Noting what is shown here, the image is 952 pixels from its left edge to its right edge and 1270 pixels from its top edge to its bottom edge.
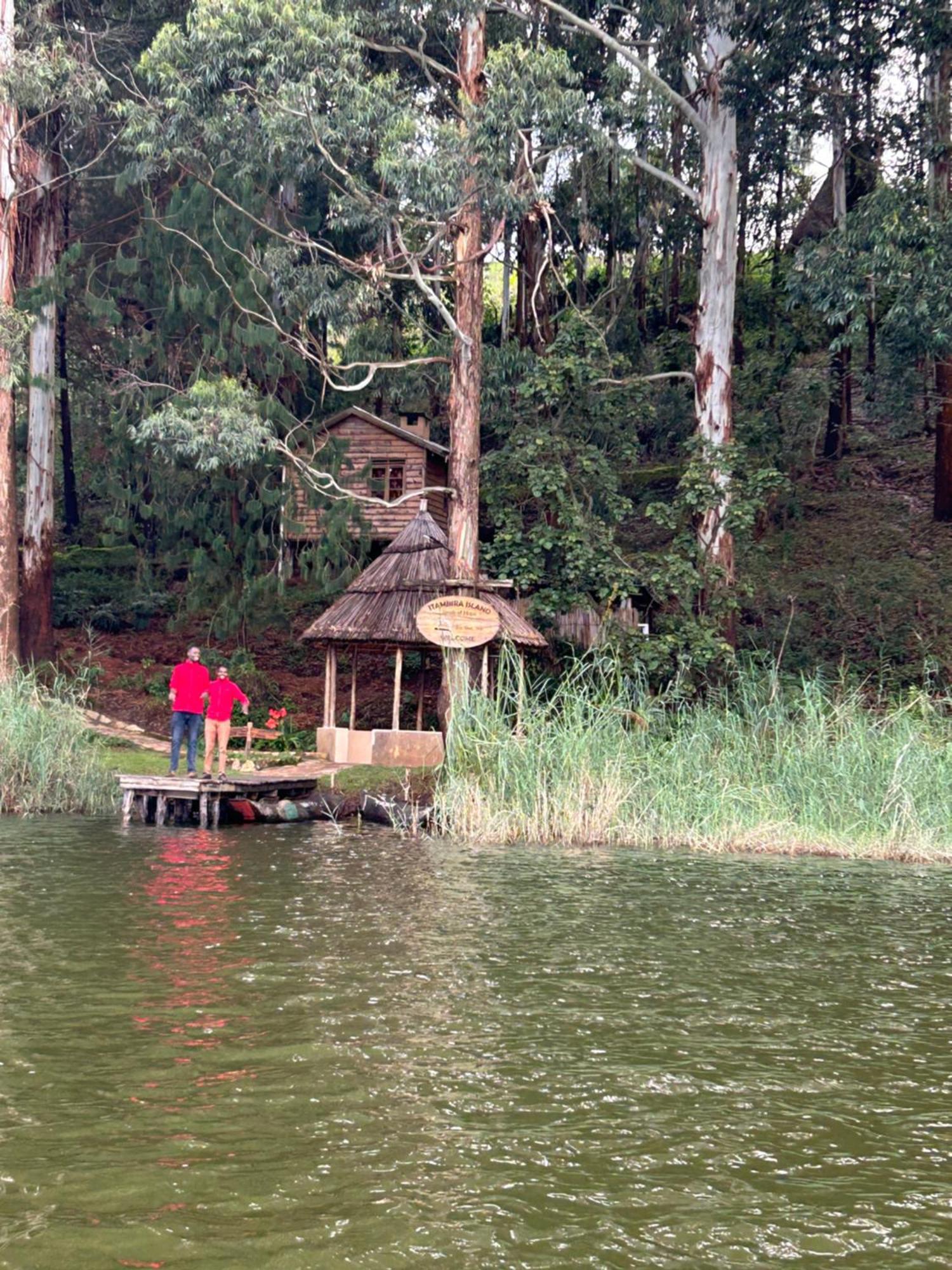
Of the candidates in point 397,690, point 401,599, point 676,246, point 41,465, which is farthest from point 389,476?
point 397,690

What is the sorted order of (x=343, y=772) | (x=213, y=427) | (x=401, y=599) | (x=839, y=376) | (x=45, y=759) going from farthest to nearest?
(x=839, y=376), (x=401, y=599), (x=343, y=772), (x=213, y=427), (x=45, y=759)

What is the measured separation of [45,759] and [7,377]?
8221mm

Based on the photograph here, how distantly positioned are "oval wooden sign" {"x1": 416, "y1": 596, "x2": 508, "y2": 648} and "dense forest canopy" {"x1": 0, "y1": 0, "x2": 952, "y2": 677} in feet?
2.81

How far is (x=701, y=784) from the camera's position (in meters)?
16.4

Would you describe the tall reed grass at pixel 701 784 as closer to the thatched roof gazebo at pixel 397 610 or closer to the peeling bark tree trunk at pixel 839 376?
the thatched roof gazebo at pixel 397 610

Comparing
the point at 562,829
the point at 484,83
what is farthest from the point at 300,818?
the point at 484,83

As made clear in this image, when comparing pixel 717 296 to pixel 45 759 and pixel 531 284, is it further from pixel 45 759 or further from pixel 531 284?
pixel 45 759

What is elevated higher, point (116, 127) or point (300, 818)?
point (116, 127)

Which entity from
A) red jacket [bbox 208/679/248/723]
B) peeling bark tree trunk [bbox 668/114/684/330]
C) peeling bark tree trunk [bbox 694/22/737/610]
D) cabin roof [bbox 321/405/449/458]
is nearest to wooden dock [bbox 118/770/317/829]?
red jacket [bbox 208/679/248/723]

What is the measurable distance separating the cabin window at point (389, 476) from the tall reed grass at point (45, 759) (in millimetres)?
16073

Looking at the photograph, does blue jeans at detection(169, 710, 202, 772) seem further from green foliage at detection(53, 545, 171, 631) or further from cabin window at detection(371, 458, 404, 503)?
cabin window at detection(371, 458, 404, 503)

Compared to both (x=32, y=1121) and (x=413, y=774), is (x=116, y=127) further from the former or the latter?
(x=32, y=1121)

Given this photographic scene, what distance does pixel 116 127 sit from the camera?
99.5 ft

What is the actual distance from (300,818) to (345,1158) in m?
13.5
